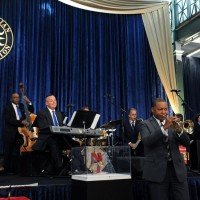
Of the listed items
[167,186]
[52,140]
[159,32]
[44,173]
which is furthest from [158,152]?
[159,32]

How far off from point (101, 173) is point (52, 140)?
186 cm

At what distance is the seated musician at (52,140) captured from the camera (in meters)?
4.71

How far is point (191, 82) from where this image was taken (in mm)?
10266

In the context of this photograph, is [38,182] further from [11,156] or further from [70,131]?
[11,156]

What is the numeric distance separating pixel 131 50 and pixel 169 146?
6.36 metres

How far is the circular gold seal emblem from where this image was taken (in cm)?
745

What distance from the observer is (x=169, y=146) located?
118 inches

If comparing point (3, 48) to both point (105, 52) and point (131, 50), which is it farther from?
point (131, 50)

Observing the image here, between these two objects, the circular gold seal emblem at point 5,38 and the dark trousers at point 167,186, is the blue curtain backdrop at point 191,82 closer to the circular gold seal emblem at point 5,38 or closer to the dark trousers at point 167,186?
the circular gold seal emblem at point 5,38

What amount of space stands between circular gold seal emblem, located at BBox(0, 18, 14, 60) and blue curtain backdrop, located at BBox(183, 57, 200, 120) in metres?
5.55

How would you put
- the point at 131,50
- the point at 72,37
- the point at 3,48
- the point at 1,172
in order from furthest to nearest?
the point at 131,50, the point at 72,37, the point at 3,48, the point at 1,172

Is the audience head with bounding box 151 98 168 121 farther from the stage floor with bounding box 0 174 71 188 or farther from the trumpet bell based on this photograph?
Result: the trumpet bell

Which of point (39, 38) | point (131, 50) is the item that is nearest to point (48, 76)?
point (39, 38)

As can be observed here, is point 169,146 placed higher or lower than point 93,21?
lower
